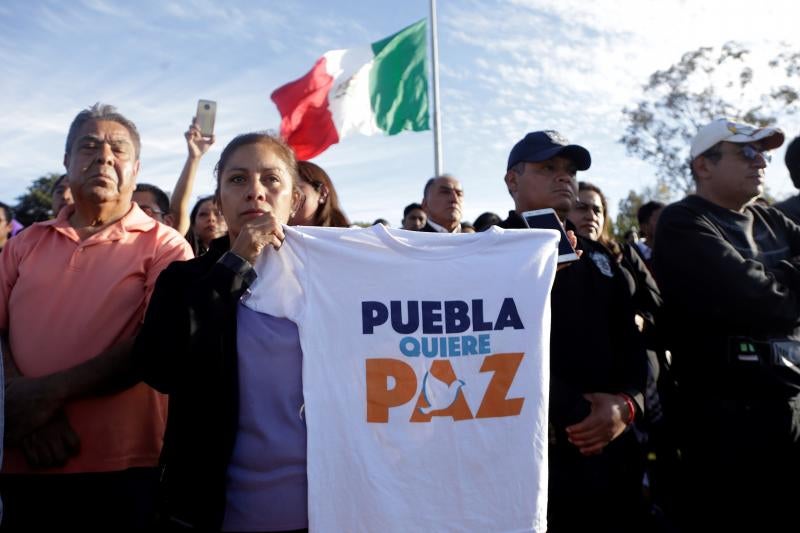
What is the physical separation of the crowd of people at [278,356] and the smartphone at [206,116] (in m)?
1.55

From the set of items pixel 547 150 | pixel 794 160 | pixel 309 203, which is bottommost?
pixel 309 203

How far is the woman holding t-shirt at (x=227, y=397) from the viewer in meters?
1.89

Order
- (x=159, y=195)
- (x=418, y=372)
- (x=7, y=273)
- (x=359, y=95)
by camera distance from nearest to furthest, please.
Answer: (x=418, y=372) → (x=7, y=273) → (x=159, y=195) → (x=359, y=95)

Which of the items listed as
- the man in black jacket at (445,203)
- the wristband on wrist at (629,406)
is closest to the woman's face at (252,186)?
the wristband on wrist at (629,406)

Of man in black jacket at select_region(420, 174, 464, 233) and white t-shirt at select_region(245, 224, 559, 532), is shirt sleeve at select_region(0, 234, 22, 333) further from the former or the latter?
man in black jacket at select_region(420, 174, 464, 233)

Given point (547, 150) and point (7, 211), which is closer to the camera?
point (547, 150)

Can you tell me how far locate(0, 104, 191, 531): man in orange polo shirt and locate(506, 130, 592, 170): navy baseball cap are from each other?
1545 millimetres

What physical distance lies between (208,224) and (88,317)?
102 inches

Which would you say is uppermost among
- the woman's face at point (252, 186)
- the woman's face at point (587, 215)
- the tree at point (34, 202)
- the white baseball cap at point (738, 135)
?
the tree at point (34, 202)

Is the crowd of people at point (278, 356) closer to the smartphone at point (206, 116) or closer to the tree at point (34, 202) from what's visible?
the smartphone at point (206, 116)

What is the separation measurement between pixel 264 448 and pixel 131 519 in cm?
81

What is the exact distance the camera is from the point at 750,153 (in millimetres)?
3355

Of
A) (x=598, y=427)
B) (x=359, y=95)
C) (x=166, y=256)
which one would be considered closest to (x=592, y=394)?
(x=598, y=427)

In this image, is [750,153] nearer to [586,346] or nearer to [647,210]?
[586,346]
